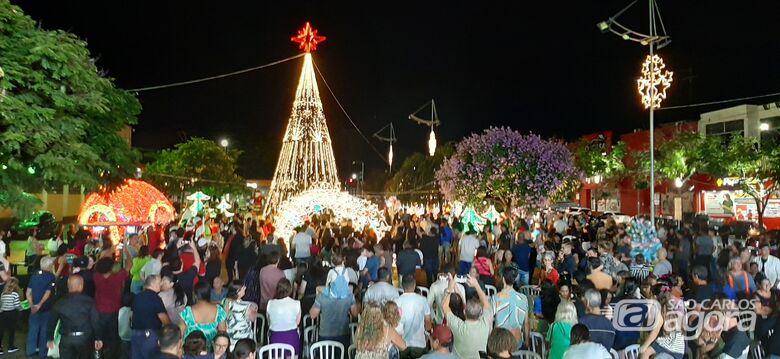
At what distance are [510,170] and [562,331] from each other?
51.2ft

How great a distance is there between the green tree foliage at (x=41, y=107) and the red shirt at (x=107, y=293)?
82.8 inches

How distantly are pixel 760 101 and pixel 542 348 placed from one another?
36.7 meters

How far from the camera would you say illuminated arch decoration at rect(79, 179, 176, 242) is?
1502cm

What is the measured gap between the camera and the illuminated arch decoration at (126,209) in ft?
49.3

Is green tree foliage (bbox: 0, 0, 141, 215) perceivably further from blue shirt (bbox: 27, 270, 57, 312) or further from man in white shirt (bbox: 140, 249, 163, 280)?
man in white shirt (bbox: 140, 249, 163, 280)

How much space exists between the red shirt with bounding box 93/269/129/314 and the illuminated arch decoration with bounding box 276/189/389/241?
10.3m

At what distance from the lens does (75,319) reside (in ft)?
20.6

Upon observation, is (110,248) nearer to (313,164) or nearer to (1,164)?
(1,164)

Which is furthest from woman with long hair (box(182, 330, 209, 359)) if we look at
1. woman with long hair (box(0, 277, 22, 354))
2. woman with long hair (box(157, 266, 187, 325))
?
woman with long hair (box(0, 277, 22, 354))

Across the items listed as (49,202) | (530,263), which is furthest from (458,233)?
(49,202)

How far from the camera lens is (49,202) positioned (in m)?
33.0

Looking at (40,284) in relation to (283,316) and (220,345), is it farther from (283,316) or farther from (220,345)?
(220,345)

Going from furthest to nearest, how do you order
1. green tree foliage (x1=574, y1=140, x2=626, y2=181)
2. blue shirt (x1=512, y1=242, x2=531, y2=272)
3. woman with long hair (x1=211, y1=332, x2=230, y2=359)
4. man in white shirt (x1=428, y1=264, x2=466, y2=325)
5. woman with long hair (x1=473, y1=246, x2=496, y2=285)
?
green tree foliage (x1=574, y1=140, x2=626, y2=181) → blue shirt (x1=512, y1=242, x2=531, y2=272) → woman with long hair (x1=473, y1=246, x2=496, y2=285) → man in white shirt (x1=428, y1=264, x2=466, y2=325) → woman with long hair (x1=211, y1=332, x2=230, y2=359)

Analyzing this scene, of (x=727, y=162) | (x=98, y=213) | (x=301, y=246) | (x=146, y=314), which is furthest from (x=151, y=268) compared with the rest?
(x=727, y=162)
